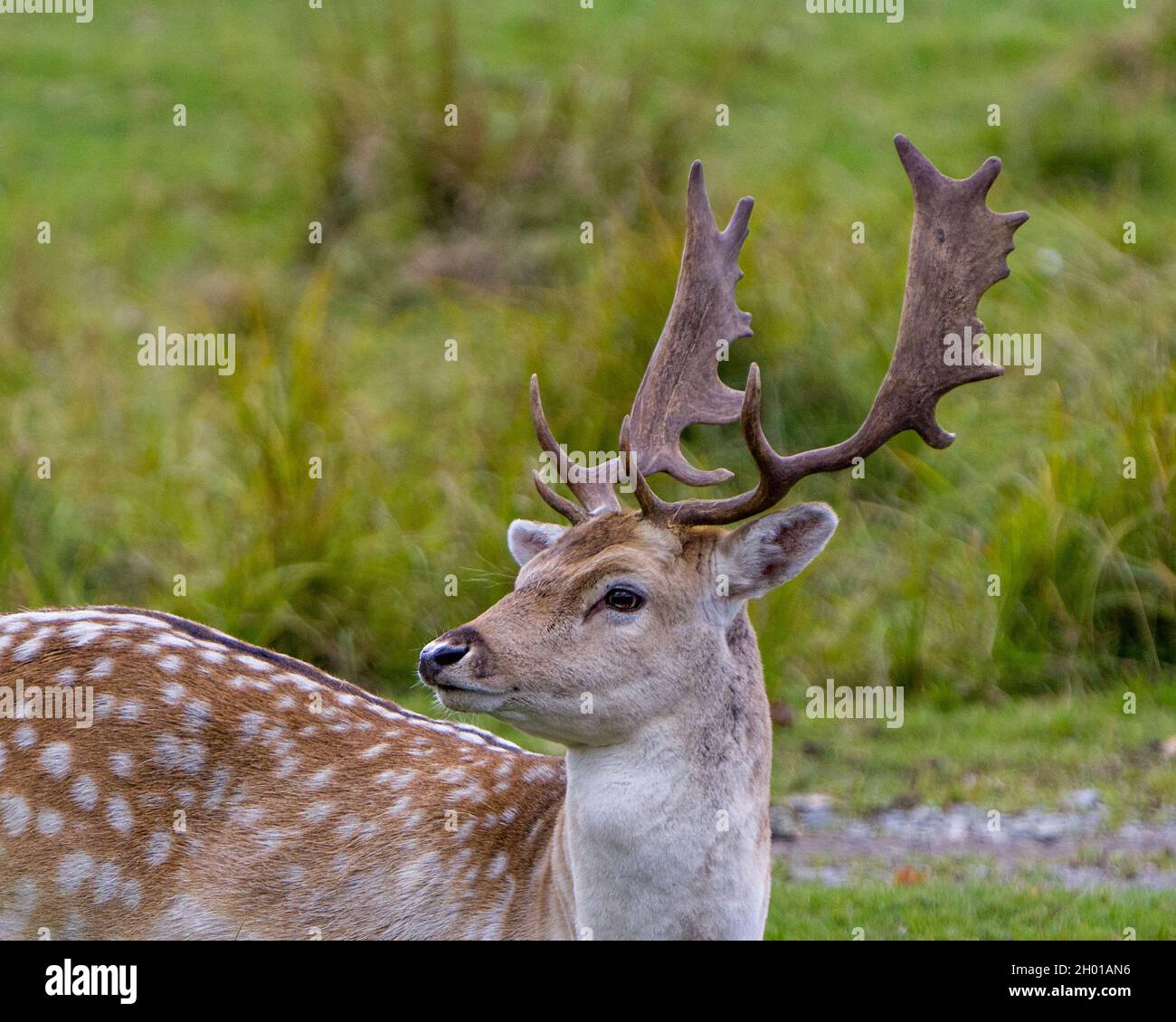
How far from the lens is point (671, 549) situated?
445 cm

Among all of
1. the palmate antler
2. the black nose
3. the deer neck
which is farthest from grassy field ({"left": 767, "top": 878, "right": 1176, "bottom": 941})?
the black nose

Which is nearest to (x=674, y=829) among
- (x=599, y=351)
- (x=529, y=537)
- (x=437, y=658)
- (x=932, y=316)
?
(x=437, y=658)

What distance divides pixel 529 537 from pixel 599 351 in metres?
4.19

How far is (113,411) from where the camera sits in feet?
31.3

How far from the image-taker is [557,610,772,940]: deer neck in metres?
4.19

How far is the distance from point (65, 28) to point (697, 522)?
13653 millimetres

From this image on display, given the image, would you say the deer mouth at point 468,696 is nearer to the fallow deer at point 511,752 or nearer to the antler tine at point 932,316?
the fallow deer at point 511,752

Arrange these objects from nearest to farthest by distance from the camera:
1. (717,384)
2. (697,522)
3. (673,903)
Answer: (673,903) < (697,522) < (717,384)

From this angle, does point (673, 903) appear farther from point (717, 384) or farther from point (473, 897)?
point (717, 384)

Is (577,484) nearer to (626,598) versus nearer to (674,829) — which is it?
(626,598)

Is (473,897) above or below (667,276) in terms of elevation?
below

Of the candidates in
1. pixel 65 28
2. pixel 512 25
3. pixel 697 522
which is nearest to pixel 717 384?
pixel 697 522

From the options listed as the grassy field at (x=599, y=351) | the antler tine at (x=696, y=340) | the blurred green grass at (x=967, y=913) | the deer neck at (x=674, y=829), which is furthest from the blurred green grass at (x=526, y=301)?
the deer neck at (x=674, y=829)

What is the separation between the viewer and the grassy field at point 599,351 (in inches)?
303
